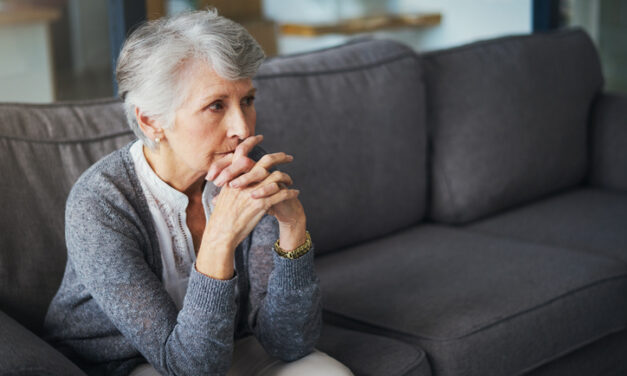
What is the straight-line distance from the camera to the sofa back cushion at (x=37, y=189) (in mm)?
1562

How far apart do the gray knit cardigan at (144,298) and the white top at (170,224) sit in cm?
2

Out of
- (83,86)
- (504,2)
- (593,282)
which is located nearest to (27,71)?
(83,86)

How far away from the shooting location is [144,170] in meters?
1.45

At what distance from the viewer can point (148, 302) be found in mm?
1312

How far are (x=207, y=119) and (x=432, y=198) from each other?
1.22 meters

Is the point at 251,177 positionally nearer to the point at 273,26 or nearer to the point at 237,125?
the point at 237,125

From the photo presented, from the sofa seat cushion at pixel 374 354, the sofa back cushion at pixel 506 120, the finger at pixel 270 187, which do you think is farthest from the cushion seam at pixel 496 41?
the finger at pixel 270 187

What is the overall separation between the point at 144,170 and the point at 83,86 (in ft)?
4.20

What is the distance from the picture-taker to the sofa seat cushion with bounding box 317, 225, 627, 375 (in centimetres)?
170

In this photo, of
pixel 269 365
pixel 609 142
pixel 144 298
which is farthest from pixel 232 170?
pixel 609 142

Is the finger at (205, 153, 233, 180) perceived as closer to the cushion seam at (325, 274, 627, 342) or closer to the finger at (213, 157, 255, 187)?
the finger at (213, 157, 255, 187)

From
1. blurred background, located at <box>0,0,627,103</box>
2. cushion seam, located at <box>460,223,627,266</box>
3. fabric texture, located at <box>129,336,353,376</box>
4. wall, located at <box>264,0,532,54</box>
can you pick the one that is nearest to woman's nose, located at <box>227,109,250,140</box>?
fabric texture, located at <box>129,336,353,376</box>

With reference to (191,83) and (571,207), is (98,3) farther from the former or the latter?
(571,207)

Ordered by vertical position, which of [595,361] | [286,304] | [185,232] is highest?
[185,232]
